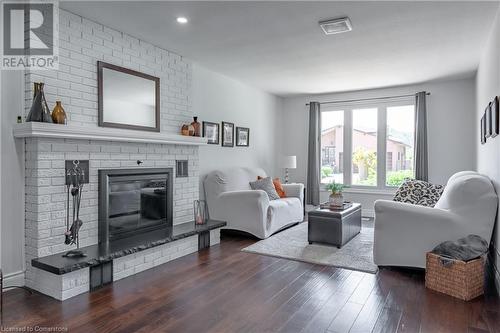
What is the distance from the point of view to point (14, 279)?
280 cm

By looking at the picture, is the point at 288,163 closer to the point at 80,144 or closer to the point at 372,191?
the point at 372,191

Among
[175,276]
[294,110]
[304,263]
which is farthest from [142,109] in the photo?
[294,110]

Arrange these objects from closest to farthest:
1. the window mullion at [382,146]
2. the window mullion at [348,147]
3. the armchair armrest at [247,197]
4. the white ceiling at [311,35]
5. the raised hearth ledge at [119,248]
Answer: the raised hearth ledge at [119,248] < the white ceiling at [311,35] < the armchair armrest at [247,197] < the window mullion at [382,146] < the window mullion at [348,147]

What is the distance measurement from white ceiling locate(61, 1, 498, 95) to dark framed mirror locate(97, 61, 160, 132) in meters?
0.45

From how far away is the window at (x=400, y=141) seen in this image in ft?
20.1

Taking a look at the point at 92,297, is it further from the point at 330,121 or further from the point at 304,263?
the point at 330,121

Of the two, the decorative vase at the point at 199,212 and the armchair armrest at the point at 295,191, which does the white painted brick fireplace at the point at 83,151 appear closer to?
the decorative vase at the point at 199,212

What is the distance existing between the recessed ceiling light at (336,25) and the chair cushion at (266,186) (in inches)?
103

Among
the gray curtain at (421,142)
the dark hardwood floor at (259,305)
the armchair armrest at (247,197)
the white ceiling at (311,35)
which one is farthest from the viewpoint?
the gray curtain at (421,142)

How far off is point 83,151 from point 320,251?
2.80 meters

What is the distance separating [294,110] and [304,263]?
4318 millimetres

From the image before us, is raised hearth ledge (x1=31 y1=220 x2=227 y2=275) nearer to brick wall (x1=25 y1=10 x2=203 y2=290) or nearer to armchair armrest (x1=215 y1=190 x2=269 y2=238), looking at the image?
brick wall (x1=25 y1=10 x2=203 y2=290)

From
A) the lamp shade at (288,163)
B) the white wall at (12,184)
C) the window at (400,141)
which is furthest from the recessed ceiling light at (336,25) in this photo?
the window at (400,141)

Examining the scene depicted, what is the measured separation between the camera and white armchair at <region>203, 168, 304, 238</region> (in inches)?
179
